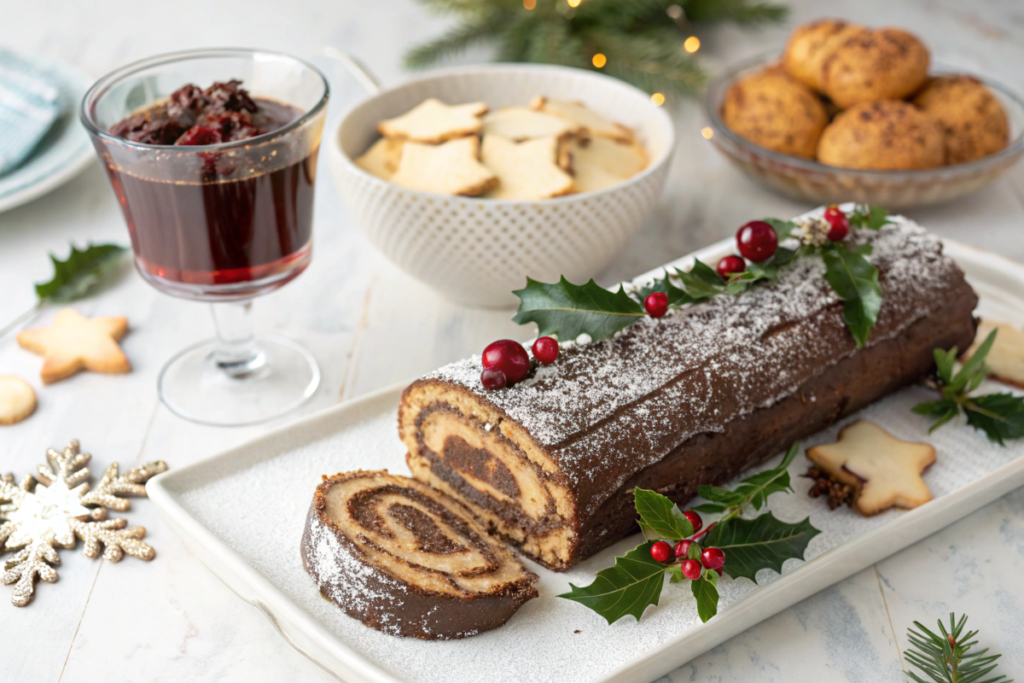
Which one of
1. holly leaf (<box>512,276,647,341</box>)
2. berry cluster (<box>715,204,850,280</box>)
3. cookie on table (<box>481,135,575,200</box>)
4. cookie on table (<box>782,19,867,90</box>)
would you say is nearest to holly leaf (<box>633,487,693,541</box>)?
holly leaf (<box>512,276,647,341</box>)

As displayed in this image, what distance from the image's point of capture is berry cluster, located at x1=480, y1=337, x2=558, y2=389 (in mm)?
1580

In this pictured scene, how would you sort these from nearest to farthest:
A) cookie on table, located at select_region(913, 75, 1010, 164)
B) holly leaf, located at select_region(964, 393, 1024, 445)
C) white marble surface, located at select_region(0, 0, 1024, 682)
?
white marble surface, located at select_region(0, 0, 1024, 682)
holly leaf, located at select_region(964, 393, 1024, 445)
cookie on table, located at select_region(913, 75, 1010, 164)

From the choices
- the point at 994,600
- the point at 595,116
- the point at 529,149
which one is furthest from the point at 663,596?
the point at 595,116

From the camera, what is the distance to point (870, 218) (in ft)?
6.63

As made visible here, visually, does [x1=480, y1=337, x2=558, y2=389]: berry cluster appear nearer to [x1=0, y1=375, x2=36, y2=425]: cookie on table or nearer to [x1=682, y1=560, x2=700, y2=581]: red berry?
[x1=682, y1=560, x2=700, y2=581]: red berry

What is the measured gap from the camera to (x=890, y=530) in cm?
161

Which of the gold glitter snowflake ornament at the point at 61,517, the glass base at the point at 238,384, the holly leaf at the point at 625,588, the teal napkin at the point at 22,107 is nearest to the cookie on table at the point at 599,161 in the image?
the glass base at the point at 238,384

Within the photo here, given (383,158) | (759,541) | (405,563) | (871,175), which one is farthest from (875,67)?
(405,563)

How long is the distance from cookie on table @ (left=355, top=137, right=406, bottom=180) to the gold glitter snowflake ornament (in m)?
0.89

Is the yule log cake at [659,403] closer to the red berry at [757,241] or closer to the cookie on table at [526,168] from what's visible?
the red berry at [757,241]

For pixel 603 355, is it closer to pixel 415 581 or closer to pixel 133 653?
pixel 415 581

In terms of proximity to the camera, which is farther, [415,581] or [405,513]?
[405,513]

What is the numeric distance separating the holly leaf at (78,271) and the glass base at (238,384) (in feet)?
1.25

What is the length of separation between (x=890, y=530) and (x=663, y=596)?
1.38ft
